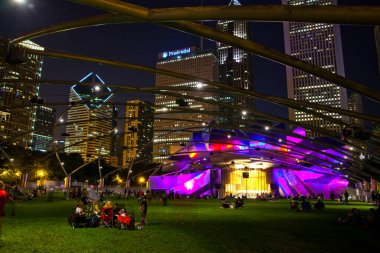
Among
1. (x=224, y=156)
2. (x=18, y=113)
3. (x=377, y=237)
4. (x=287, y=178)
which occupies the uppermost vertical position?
(x=18, y=113)

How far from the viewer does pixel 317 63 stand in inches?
7116

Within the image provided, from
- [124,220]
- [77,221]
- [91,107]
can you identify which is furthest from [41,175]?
[124,220]

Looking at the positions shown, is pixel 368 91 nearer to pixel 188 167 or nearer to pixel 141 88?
pixel 141 88

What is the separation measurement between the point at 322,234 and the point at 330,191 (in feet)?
196

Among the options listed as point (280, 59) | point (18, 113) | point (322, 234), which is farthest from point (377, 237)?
point (18, 113)

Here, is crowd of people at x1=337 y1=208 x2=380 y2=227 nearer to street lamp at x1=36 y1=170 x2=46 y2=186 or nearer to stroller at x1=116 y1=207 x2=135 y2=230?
stroller at x1=116 y1=207 x2=135 y2=230

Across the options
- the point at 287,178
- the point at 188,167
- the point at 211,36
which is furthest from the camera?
the point at 188,167

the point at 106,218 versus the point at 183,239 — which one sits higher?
the point at 106,218

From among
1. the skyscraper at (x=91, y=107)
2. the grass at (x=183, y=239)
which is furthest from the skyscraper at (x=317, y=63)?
the grass at (x=183, y=239)

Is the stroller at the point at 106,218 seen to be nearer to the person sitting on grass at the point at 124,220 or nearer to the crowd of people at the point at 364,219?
the person sitting on grass at the point at 124,220

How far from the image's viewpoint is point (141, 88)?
22.3m

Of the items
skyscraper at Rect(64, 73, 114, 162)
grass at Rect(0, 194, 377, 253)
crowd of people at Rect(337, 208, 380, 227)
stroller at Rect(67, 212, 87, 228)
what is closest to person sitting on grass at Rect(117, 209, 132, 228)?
grass at Rect(0, 194, 377, 253)

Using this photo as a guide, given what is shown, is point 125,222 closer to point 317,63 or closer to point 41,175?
point 41,175

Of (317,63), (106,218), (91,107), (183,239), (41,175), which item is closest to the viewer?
(183,239)
